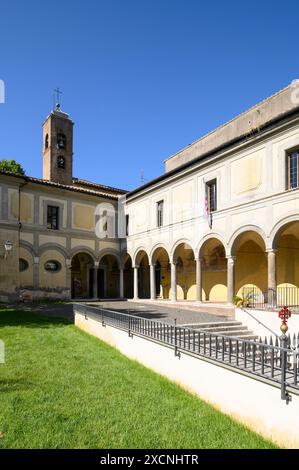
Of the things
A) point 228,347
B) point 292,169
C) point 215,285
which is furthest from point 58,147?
point 228,347

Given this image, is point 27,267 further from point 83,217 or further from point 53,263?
point 83,217

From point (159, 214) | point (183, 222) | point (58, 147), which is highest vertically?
point (58, 147)

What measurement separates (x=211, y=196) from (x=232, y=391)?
13496 mm

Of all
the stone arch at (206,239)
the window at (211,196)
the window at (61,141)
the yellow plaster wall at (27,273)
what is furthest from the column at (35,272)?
the window at (211,196)

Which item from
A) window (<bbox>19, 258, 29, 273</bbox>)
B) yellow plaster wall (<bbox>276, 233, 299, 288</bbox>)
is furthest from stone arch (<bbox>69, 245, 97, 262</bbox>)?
yellow plaster wall (<bbox>276, 233, 299, 288</bbox>)

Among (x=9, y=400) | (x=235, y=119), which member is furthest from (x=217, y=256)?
(x=9, y=400)

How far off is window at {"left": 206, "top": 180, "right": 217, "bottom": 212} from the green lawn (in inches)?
423

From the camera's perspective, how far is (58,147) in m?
29.3

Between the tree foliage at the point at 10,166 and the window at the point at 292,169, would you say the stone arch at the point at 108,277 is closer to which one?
the tree foliage at the point at 10,166

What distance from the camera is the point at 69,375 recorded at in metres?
7.39

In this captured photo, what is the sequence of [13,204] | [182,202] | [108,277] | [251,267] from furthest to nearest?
[108,277] < [13,204] < [182,202] < [251,267]

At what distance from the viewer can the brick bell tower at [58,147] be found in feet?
94.7

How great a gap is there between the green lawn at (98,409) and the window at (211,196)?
1076 centimetres

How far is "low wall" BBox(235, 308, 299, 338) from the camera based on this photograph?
10031 mm
